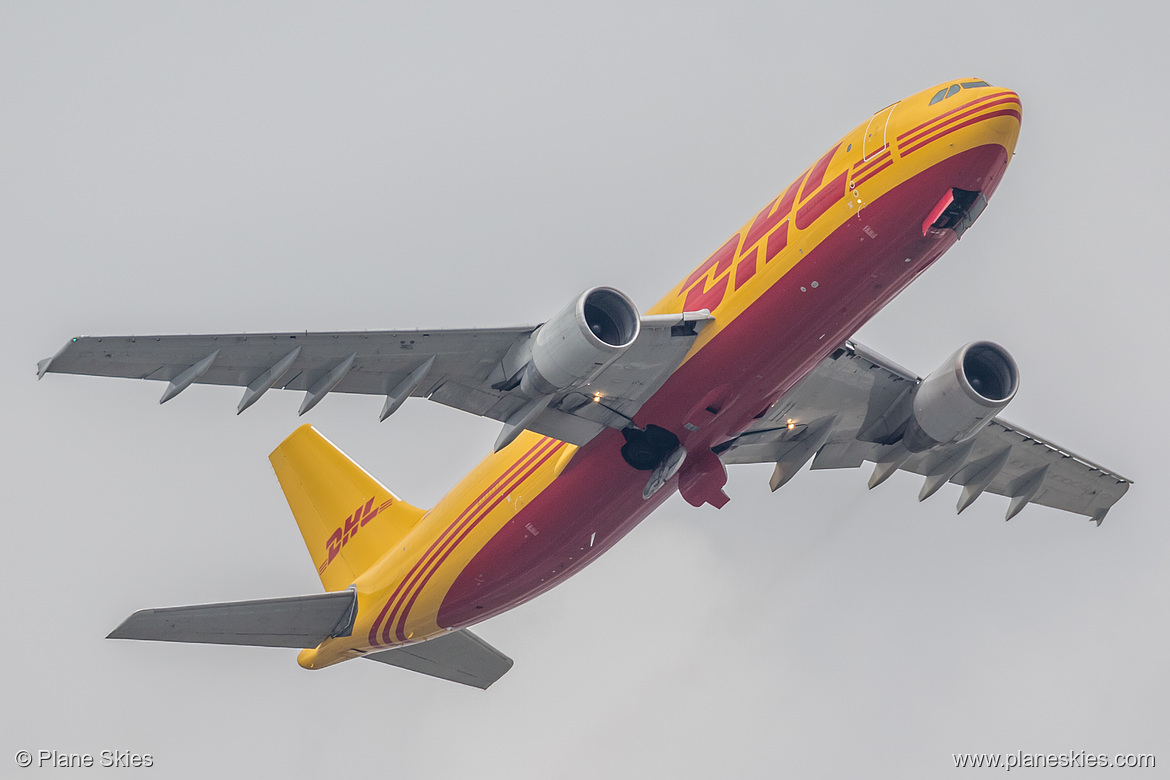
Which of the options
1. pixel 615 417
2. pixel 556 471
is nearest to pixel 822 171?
pixel 615 417

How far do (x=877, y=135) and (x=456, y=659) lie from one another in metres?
16.8

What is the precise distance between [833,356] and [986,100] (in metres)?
7.14

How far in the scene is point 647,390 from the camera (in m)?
25.6

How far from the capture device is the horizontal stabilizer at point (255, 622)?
28.1 m

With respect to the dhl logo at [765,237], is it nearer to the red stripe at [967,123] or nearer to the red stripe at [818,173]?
the red stripe at [818,173]

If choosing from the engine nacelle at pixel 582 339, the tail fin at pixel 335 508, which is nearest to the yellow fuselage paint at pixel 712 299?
the tail fin at pixel 335 508

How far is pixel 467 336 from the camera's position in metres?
24.8

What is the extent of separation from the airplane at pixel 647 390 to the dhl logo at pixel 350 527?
113 mm

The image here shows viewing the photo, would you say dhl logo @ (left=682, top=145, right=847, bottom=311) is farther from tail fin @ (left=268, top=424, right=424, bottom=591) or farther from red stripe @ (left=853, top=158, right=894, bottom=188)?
tail fin @ (left=268, top=424, right=424, bottom=591)

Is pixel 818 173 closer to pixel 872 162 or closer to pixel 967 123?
pixel 872 162

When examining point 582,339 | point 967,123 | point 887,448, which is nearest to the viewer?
point 967,123

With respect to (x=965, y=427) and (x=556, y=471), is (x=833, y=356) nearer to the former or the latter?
(x=965, y=427)

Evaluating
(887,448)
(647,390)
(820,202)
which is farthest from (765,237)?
(887,448)

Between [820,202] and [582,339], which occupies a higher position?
[820,202]
